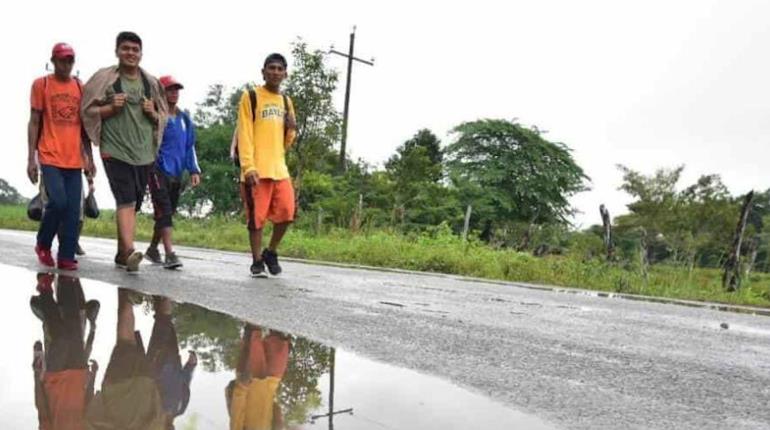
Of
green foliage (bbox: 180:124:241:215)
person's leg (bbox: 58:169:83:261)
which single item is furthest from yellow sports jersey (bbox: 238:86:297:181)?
green foliage (bbox: 180:124:241:215)

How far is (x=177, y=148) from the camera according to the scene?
284 inches

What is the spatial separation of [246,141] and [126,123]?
97cm

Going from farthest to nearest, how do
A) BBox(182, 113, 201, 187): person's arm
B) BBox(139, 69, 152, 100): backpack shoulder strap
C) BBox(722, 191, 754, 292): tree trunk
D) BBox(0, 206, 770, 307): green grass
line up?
BBox(722, 191, 754, 292): tree trunk, BBox(0, 206, 770, 307): green grass, BBox(182, 113, 201, 187): person's arm, BBox(139, 69, 152, 100): backpack shoulder strap

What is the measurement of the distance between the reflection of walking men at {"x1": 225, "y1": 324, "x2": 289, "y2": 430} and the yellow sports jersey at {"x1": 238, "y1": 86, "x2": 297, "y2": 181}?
328 centimetres

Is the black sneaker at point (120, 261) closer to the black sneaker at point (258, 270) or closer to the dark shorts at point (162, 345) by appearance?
the black sneaker at point (258, 270)

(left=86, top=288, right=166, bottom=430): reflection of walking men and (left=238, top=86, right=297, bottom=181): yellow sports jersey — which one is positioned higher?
(left=238, top=86, right=297, bottom=181): yellow sports jersey

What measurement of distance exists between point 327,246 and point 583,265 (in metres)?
4.33

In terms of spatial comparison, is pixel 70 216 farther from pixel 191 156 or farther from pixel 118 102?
pixel 191 156

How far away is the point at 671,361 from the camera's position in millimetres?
3373

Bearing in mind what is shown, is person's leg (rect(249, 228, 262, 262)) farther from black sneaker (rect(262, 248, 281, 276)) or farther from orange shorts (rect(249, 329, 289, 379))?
orange shorts (rect(249, 329, 289, 379))

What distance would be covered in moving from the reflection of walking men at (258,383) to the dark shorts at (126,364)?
12.2 inches

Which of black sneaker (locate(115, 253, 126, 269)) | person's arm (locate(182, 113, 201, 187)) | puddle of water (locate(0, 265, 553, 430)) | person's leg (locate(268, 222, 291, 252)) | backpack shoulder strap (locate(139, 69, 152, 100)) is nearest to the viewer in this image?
puddle of water (locate(0, 265, 553, 430))

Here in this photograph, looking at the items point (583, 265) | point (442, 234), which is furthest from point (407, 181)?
point (583, 265)

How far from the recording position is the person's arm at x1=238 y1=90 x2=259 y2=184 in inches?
242
